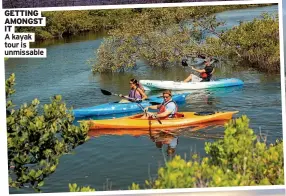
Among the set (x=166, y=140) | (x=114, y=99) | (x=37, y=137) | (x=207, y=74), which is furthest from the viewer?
(x=207, y=74)

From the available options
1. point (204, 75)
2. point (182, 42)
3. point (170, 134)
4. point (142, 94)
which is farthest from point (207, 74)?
point (170, 134)

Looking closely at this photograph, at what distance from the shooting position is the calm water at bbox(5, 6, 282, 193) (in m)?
5.66

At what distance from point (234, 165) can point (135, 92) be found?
5.40ft

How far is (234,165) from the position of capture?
4.84m

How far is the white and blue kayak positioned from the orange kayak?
1.18 ft

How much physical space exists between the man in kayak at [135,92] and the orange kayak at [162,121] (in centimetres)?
20

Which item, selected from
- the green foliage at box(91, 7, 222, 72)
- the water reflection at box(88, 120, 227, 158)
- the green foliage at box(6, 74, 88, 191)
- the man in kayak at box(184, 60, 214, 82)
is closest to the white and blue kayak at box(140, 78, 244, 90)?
the man in kayak at box(184, 60, 214, 82)

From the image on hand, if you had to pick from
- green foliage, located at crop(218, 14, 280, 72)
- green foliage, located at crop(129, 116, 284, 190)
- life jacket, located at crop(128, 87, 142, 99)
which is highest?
green foliage, located at crop(218, 14, 280, 72)

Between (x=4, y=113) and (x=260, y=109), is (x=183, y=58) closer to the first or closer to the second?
(x=260, y=109)

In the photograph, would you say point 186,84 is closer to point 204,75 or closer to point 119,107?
point 204,75

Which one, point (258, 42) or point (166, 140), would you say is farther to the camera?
point (258, 42)

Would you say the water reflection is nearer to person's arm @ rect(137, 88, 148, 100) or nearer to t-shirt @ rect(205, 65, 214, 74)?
person's arm @ rect(137, 88, 148, 100)

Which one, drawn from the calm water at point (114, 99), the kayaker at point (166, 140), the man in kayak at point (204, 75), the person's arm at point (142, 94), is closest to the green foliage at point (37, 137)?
the calm water at point (114, 99)

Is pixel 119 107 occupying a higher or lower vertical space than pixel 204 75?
lower
